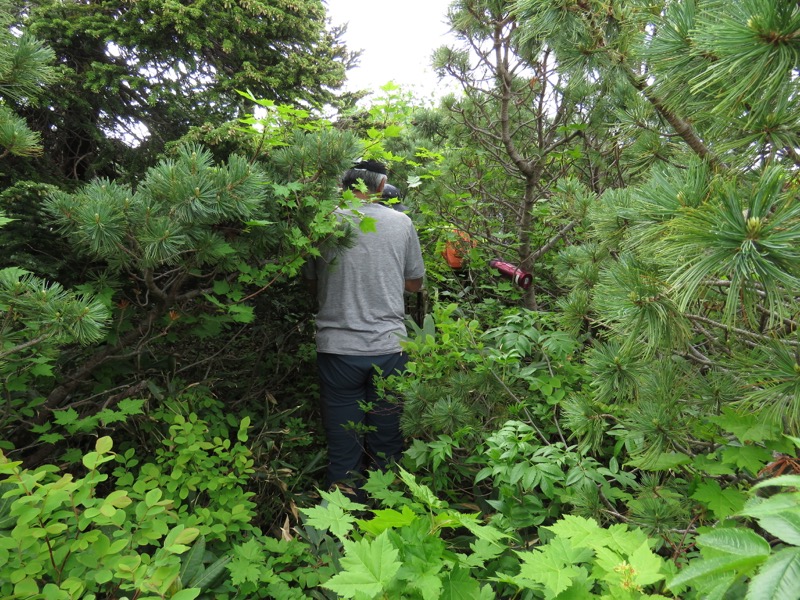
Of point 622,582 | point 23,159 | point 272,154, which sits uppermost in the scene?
point 272,154

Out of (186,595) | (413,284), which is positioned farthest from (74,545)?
(413,284)

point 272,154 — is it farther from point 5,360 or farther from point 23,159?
point 5,360

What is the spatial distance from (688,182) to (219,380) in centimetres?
275

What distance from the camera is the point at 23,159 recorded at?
7.56ft

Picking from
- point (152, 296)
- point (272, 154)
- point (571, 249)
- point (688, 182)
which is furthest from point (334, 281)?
point (688, 182)

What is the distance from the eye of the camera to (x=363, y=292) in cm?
282

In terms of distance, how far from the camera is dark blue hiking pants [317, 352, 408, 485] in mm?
2795

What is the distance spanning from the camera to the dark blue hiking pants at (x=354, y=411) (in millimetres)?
2795

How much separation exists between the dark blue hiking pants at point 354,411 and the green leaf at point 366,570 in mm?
1665

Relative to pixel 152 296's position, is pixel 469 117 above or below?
above

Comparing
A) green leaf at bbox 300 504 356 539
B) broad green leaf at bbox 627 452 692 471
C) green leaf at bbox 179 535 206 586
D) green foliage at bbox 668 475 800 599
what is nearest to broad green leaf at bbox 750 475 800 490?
green foliage at bbox 668 475 800 599

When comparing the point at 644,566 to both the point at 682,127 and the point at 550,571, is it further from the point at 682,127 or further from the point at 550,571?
the point at 682,127

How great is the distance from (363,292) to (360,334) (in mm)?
263

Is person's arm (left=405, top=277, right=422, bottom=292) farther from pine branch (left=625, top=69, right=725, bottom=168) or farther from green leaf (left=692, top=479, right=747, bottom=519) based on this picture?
green leaf (left=692, top=479, right=747, bottom=519)
